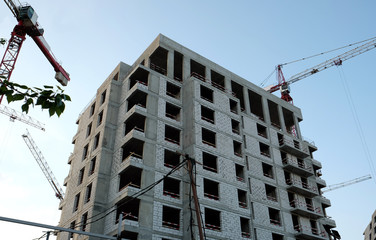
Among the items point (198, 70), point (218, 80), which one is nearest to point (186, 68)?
point (198, 70)

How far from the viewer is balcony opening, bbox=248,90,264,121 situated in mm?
60844

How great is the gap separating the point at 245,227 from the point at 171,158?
12102 millimetres

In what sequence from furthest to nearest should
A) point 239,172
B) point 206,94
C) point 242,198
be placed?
point 206,94 → point 239,172 → point 242,198

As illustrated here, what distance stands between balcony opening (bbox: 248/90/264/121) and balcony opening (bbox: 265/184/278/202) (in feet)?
44.6

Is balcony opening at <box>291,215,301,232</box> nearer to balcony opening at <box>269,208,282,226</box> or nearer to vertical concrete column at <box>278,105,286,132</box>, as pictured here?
balcony opening at <box>269,208,282,226</box>

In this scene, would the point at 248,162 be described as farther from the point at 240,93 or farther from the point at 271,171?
the point at 240,93

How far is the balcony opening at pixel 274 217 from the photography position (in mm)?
48287

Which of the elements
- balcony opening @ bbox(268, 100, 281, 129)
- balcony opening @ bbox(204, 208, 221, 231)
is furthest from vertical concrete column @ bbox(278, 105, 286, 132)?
balcony opening @ bbox(204, 208, 221, 231)

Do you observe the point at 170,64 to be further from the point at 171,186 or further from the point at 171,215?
the point at 171,215

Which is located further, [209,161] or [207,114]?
[207,114]

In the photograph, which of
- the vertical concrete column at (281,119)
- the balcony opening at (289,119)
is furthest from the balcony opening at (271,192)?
the balcony opening at (289,119)

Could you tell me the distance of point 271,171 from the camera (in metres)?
53.2

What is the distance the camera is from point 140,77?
1980 inches

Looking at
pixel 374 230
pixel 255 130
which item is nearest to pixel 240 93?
pixel 255 130
